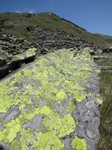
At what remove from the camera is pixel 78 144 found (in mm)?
2459

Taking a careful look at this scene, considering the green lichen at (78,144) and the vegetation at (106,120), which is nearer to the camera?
the green lichen at (78,144)

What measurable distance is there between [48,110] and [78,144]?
81 centimetres

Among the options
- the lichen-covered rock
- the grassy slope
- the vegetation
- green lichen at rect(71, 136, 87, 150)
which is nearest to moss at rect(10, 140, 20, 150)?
the lichen-covered rock

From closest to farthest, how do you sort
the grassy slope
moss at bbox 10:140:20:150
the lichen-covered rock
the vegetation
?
1. moss at bbox 10:140:20:150
2. the lichen-covered rock
3. the vegetation
4. the grassy slope

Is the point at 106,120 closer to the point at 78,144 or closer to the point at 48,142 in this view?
the point at 78,144

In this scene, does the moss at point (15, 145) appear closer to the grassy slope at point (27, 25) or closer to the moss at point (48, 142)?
the moss at point (48, 142)

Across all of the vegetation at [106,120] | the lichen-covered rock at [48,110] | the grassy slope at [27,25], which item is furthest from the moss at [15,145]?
the grassy slope at [27,25]

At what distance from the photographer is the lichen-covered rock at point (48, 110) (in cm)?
241

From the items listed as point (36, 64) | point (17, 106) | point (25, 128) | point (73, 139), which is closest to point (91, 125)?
point (73, 139)

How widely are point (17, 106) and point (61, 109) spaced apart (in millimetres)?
873

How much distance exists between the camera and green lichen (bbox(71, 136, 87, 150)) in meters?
2.43

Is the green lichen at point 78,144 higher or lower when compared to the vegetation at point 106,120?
higher

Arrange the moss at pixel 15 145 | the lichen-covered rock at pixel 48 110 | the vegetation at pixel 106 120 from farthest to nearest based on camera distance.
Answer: the vegetation at pixel 106 120
the lichen-covered rock at pixel 48 110
the moss at pixel 15 145

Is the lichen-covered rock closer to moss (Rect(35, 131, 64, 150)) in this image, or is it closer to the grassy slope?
moss (Rect(35, 131, 64, 150))
